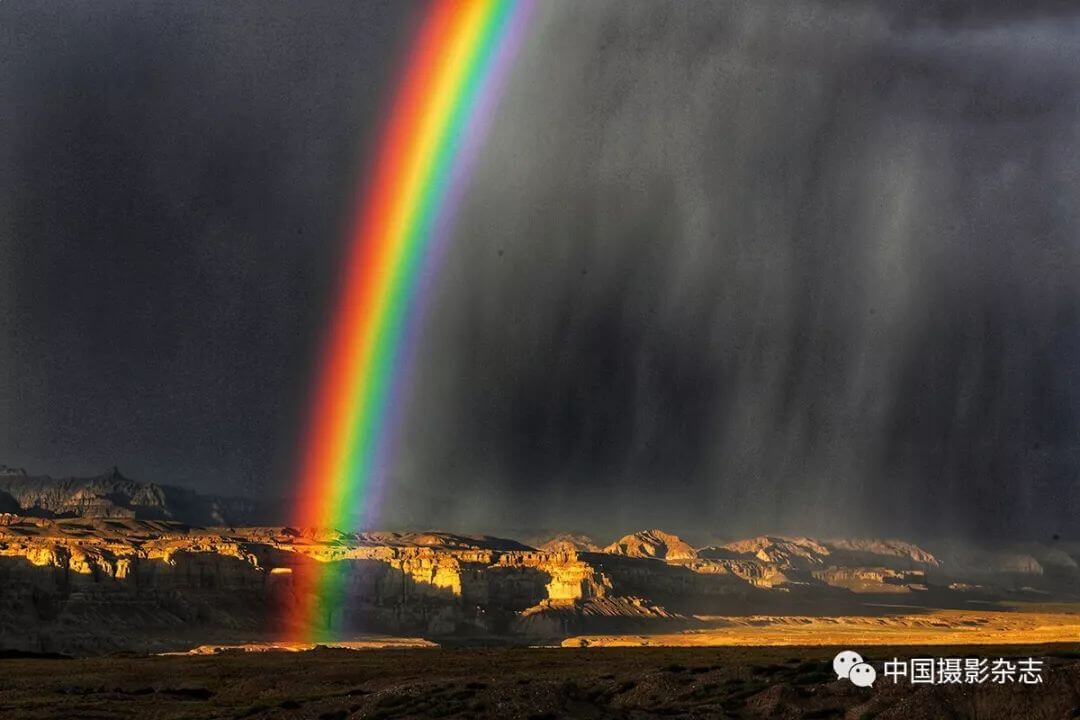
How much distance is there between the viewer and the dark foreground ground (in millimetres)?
50062

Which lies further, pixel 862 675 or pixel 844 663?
pixel 844 663

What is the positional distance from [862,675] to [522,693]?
13634mm

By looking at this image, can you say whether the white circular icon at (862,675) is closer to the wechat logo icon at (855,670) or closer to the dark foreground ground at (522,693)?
the wechat logo icon at (855,670)

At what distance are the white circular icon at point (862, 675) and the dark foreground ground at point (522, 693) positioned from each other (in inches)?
21.8

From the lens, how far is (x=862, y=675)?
56.5 m

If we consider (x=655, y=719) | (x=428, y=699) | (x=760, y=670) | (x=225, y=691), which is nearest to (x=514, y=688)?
(x=428, y=699)

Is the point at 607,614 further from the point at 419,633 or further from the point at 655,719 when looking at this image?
the point at 655,719

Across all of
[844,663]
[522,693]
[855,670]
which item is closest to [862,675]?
[855,670]

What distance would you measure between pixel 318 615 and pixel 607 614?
41.1m

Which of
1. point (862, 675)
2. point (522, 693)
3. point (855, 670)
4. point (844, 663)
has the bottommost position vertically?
point (522, 693)

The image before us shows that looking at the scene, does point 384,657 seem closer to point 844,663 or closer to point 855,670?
point 844,663

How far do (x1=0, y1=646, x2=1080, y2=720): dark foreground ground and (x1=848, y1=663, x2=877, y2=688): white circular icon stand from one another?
1.81 ft

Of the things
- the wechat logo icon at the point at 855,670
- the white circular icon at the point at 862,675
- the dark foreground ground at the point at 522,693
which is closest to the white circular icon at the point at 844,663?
the wechat logo icon at the point at 855,670

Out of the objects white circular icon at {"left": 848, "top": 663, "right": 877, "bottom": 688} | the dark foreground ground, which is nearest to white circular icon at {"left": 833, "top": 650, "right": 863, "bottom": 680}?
white circular icon at {"left": 848, "top": 663, "right": 877, "bottom": 688}
